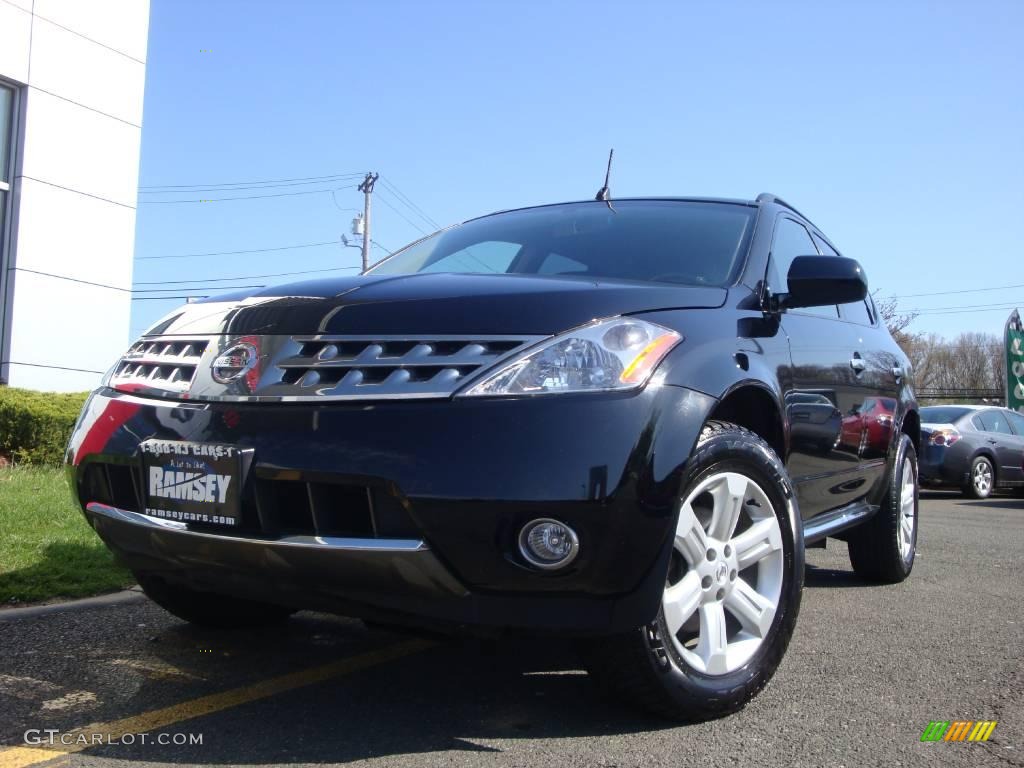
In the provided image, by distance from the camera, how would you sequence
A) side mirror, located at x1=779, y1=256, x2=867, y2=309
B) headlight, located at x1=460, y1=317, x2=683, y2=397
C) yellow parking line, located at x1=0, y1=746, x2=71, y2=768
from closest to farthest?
yellow parking line, located at x1=0, y1=746, x2=71, y2=768
headlight, located at x1=460, y1=317, x2=683, y2=397
side mirror, located at x1=779, y1=256, x2=867, y2=309

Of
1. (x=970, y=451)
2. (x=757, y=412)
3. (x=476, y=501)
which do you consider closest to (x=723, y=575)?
(x=757, y=412)

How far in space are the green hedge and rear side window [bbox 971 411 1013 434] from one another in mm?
11361

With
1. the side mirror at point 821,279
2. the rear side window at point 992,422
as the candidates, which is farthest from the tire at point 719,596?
the rear side window at point 992,422

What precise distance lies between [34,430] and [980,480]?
11.5 m

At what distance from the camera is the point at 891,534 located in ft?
16.0

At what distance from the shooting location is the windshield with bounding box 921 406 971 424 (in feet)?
44.9

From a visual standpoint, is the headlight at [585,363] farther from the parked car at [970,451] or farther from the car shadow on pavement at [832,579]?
the parked car at [970,451]

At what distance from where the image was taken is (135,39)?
1254 centimetres

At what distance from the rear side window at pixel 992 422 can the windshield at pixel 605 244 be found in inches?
445

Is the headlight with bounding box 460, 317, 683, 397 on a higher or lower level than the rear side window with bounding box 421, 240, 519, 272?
lower

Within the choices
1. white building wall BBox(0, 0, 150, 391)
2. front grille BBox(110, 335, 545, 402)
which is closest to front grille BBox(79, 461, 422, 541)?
front grille BBox(110, 335, 545, 402)

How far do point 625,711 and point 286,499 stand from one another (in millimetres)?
1075

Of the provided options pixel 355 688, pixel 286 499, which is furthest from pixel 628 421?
pixel 355 688

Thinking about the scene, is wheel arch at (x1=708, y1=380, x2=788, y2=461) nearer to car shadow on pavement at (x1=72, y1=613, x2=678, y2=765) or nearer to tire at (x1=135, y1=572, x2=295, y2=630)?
car shadow on pavement at (x1=72, y1=613, x2=678, y2=765)
